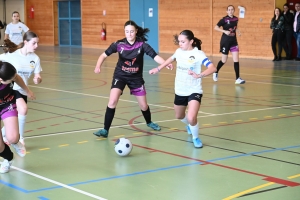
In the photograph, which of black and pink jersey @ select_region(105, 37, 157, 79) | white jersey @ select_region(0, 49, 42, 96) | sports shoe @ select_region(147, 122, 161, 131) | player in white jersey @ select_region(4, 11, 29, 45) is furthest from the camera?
player in white jersey @ select_region(4, 11, 29, 45)

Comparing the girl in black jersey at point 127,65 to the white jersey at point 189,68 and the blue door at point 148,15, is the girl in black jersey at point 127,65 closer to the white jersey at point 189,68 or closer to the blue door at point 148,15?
the white jersey at point 189,68

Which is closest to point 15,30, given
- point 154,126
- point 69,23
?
point 154,126

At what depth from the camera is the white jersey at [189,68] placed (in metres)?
7.50

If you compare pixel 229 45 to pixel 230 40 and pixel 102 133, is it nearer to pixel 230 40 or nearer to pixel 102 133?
pixel 230 40

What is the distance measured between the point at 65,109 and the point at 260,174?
215 inches

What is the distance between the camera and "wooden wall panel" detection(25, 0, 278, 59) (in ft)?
72.6

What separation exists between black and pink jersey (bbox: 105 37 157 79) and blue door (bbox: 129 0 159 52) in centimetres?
1884

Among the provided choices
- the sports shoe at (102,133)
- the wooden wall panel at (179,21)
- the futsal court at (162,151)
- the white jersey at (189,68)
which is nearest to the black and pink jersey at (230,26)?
the futsal court at (162,151)

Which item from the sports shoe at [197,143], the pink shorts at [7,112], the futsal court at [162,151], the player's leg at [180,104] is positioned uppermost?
the pink shorts at [7,112]

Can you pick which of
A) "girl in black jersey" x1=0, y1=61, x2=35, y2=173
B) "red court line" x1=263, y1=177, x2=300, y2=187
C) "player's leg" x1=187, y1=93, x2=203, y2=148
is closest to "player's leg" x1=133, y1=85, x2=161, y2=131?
"player's leg" x1=187, y1=93, x2=203, y2=148

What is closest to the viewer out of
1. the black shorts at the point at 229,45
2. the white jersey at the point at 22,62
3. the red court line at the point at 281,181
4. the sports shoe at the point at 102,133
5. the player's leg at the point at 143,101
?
the red court line at the point at 281,181

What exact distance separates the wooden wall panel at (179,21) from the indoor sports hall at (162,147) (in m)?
7.19

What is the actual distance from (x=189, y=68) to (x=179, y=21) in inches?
726

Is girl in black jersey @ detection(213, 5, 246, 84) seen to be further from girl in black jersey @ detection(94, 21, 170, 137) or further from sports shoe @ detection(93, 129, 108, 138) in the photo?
sports shoe @ detection(93, 129, 108, 138)
